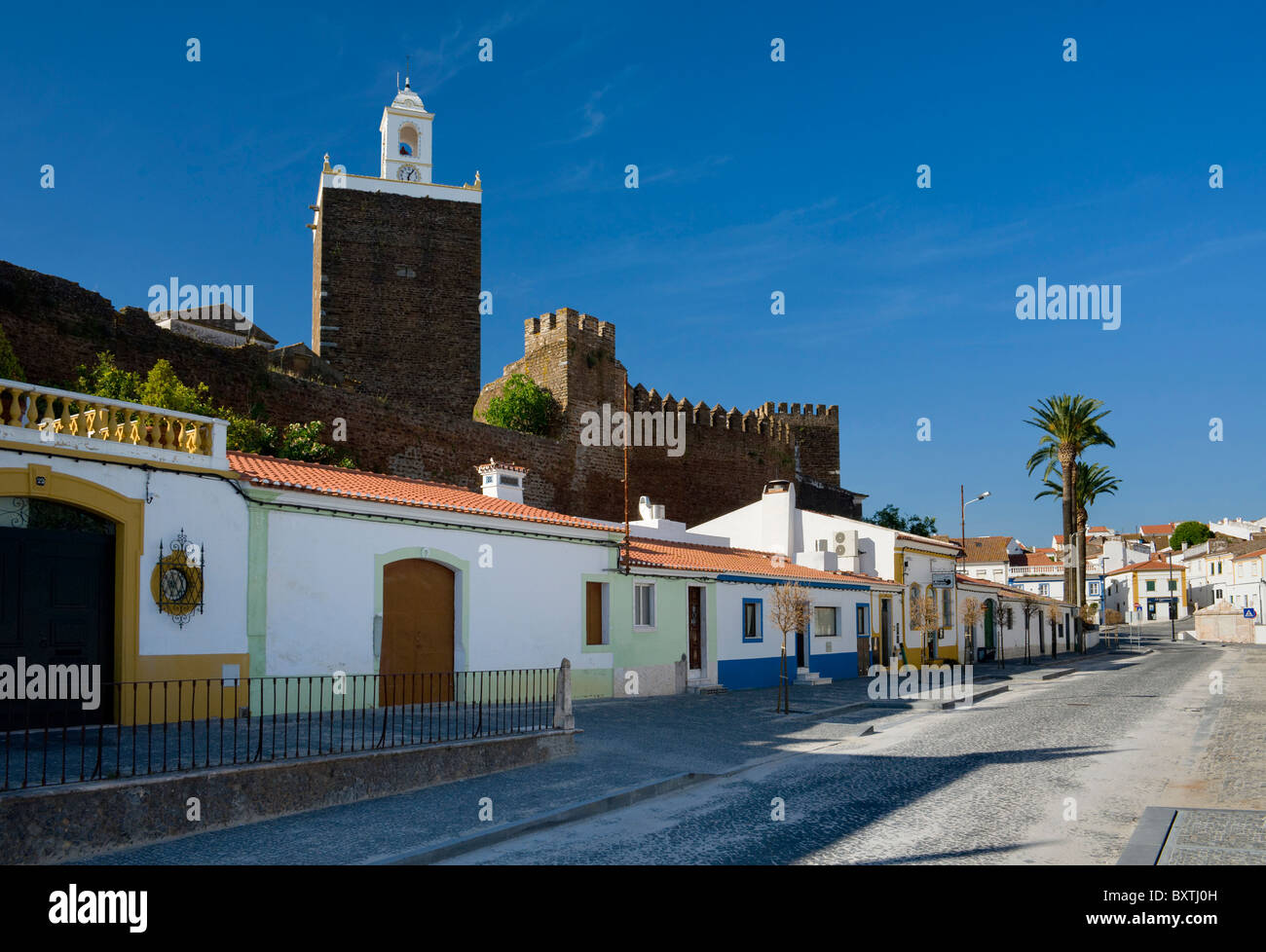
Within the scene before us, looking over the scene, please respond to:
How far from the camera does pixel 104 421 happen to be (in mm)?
12672

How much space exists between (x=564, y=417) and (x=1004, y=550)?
59443 millimetres

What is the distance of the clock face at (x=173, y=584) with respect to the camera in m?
12.5

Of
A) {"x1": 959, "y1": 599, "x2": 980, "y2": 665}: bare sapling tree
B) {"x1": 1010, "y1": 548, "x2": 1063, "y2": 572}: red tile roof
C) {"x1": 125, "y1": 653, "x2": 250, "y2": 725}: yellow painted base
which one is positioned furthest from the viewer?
{"x1": 1010, "y1": 548, "x2": 1063, "y2": 572}: red tile roof

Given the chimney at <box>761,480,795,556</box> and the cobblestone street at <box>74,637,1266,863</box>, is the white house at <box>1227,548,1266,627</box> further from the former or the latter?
the cobblestone street at <box>74,637,1266,863</box>

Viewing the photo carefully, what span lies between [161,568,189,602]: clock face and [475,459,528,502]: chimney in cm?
1062

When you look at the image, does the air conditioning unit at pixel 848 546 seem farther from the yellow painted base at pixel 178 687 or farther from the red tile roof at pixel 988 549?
the red tile roof at pixel 988 549

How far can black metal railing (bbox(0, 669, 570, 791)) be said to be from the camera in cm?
891

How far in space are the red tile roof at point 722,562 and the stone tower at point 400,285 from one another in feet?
48.4

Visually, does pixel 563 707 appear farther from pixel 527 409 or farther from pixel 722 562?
pixel 527 409

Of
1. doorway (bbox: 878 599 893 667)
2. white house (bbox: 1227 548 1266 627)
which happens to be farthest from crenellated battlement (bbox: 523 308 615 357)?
white house (bbox: 1227 548 1266 627)

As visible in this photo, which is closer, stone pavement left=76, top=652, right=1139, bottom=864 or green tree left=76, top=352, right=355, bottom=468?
stone pavement left=76, top=652, right=1139, bottom=864

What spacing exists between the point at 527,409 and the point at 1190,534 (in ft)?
315

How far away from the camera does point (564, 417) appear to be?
3994cm
